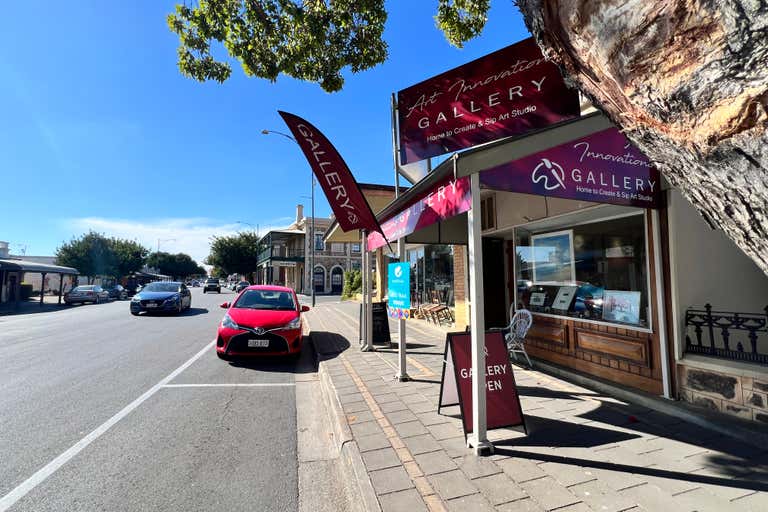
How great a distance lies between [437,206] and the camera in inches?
162

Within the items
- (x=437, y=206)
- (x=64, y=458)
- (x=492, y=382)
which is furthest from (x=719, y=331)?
(x=64, y=458)

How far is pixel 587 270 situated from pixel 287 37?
606cm

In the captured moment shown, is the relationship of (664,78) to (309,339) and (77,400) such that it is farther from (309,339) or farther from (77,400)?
(309,339)

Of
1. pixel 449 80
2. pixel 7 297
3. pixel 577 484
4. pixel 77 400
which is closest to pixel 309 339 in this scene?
pixel 77 400

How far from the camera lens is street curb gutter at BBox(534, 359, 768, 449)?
344 cm

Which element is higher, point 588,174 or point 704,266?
point 588,174

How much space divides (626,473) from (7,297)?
112 feet

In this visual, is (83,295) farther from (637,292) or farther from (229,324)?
(637,292)

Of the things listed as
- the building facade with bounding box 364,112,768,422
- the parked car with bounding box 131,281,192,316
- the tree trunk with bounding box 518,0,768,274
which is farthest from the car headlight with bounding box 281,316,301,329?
the parked car with bounding box 131,281,192,316

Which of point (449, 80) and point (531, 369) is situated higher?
point (449, 80)

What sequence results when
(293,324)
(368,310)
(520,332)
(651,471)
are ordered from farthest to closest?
1. (368,310)
2. (293,324)
3. (520,332)
4. (651,471)

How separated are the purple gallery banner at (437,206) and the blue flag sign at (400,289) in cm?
48

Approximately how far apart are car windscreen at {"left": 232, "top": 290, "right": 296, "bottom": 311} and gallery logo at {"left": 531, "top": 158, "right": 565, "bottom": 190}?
6116 mm

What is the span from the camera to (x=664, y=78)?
117 centimetres
